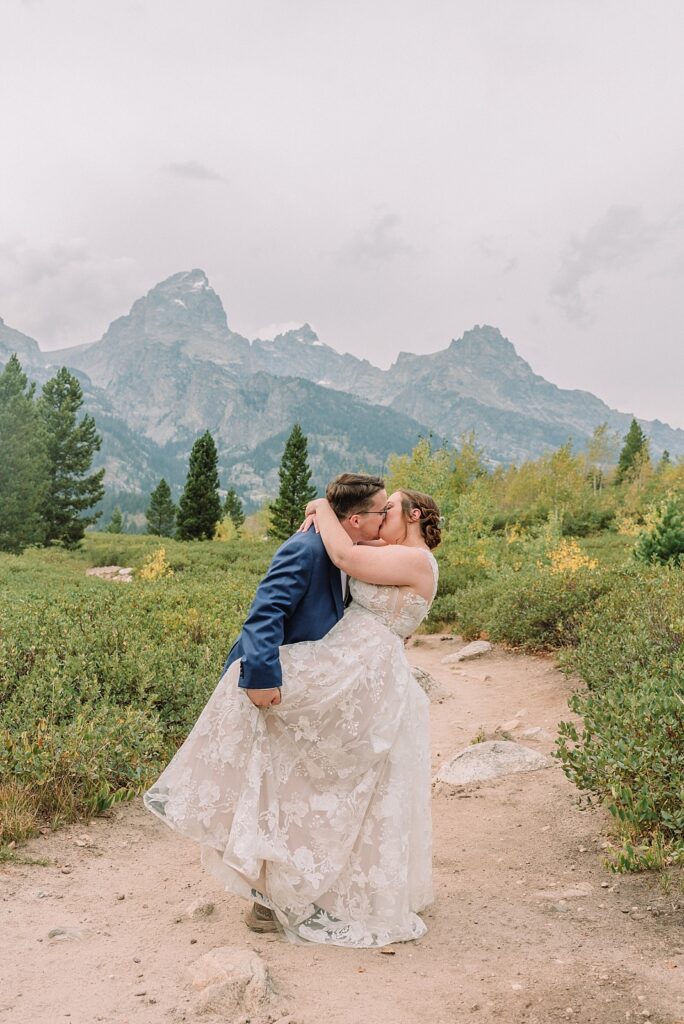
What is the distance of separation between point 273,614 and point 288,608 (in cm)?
11

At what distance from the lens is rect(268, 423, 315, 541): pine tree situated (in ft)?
162

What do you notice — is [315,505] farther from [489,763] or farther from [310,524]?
[489,763]

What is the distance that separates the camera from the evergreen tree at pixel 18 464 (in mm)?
33625

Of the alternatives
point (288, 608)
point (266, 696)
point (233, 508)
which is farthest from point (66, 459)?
point (266, 696)

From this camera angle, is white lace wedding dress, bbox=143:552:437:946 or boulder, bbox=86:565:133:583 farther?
boulder, bbox=86:565:133:583

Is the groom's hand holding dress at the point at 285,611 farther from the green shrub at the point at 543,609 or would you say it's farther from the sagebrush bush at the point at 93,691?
the green shrub at the point at 543,609

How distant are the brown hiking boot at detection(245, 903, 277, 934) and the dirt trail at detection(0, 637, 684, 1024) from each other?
5cm

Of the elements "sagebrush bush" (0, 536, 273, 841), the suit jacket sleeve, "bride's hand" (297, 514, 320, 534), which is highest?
"bride's hand" (297, 514, 320, 534)

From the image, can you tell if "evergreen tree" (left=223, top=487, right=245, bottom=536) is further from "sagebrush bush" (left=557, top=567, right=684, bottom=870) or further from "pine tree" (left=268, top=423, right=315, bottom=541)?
"sagebrush bush" (left=557, top=567, right=684, bottom=870)

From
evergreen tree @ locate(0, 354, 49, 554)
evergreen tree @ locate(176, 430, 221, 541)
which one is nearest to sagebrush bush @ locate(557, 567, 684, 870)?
evergreen tree @ locate(0, 354, 49, 554)

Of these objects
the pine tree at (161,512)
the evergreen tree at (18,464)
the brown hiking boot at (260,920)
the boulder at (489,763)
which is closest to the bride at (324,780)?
the brown hiking boot at (260,920)

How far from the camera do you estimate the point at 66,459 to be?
139ft

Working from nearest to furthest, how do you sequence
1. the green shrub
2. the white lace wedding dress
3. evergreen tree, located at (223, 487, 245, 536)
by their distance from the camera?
1. the white lace wedding dress
2. the green shrub
3. evergreen tree, located at (223, 487, 245, 536)

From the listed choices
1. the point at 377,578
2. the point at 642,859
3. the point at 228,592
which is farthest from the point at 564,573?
the point at 377,578
